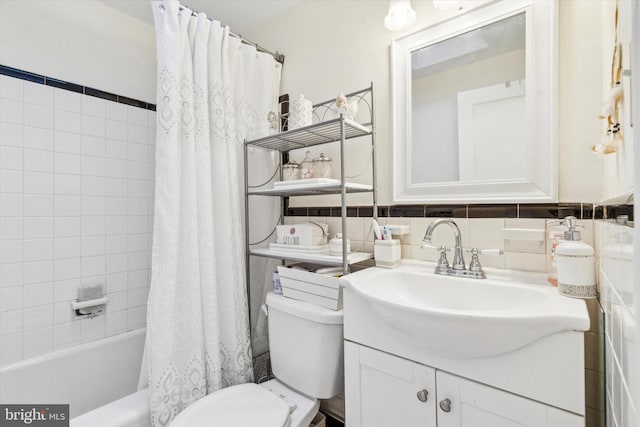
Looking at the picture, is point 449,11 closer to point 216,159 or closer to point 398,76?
point 398,76

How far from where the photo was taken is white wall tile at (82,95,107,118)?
1.58m

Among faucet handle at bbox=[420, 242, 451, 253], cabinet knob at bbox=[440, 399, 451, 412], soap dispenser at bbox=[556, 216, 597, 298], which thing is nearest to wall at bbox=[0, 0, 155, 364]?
faucet handle at bbox=[420, 242, 451, 253]

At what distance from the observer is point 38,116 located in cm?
144

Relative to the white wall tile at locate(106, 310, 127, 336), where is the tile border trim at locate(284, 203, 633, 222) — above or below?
above

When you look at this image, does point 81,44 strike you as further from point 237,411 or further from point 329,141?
point 237,411

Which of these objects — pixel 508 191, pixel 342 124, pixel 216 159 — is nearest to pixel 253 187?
pixel 216 159

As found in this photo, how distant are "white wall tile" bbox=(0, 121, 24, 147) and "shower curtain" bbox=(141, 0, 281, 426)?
30.7 inches

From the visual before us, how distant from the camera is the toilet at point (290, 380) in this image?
1012mm

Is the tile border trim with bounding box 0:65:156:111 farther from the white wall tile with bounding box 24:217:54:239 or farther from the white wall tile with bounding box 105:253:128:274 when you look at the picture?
the white wall tile with bounding box 105:253:128:274

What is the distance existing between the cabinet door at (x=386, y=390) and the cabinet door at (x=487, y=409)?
0.12 feet

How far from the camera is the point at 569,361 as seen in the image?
65 centimetres

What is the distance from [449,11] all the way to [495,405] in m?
1.40

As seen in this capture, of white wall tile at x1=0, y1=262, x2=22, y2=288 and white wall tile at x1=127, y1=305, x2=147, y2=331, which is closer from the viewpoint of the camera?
white wall tile at x1=0, y1=262, x2=22, y2=288

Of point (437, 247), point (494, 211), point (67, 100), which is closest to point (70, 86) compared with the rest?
point (67, 100)
